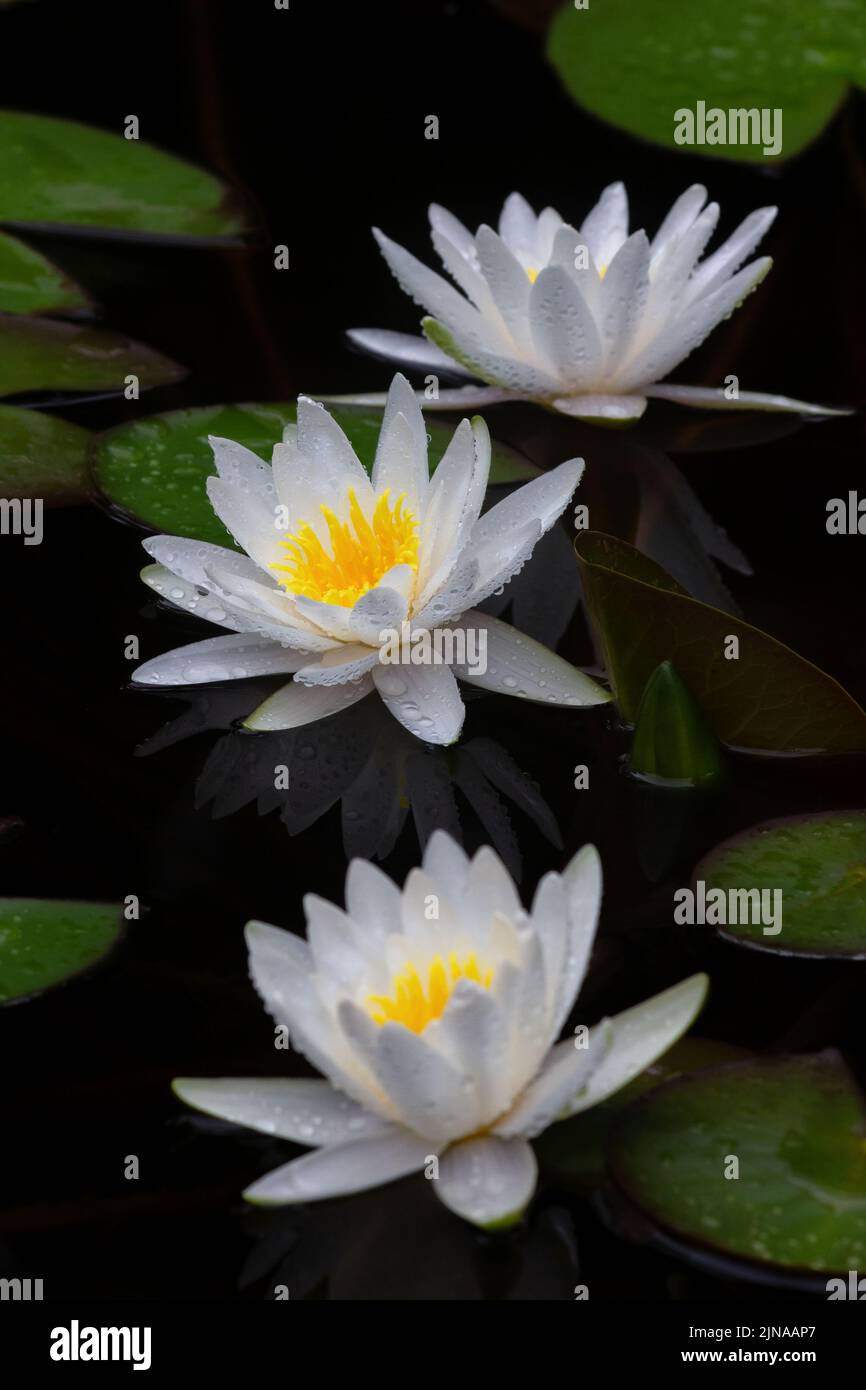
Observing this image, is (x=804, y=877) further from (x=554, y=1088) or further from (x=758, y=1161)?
(x=554, y=1088)

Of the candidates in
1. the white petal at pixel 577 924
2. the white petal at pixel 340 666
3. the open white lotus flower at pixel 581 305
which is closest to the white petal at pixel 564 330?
the open white lotus flower at pixel 581 305

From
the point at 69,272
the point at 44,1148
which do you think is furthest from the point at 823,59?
the point at 44,1148

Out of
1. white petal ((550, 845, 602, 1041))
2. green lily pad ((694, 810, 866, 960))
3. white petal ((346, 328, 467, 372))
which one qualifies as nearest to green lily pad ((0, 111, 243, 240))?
white petal ((346, 328, 467, 372))

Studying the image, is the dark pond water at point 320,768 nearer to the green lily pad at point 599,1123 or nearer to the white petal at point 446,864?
the green lily pad at point 599,1123

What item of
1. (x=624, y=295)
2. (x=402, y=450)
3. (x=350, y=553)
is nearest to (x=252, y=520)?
(x=350, y=553)

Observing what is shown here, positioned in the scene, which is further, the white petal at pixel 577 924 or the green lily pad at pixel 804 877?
the green lily pad at pixel 804 877

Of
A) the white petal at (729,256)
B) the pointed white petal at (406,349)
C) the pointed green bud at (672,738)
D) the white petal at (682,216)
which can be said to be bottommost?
the pointed green bud at (672,738)

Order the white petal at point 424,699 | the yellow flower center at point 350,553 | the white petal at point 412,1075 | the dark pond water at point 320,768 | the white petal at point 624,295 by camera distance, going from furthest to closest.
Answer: the white petal at point 624,295, the yellow flower center at point 350,553, the white petal at point 424,699, the dark pond water at point 320,768, the white petal at point 412,1075

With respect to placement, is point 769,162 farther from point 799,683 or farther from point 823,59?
point 799,683
